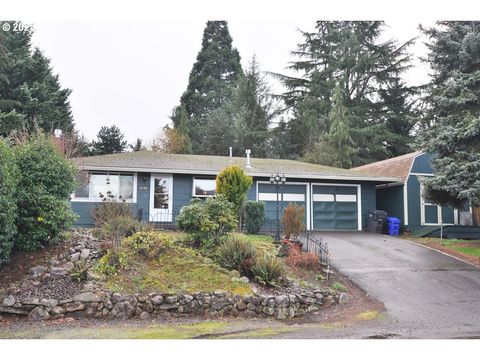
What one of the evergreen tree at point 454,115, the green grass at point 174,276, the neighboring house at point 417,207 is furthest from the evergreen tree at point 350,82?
the green grass at point 174,276

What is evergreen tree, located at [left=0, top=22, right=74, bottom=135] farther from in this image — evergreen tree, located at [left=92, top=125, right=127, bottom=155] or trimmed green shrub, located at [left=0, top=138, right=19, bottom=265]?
trimmed green shrub, located at [left=0, top=138, right=19, bottom=265]

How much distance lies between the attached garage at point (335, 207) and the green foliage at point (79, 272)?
34.9 feet

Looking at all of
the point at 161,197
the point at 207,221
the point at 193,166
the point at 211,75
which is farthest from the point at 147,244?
the point at 211,75

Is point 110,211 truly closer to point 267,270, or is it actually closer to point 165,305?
point 165,305

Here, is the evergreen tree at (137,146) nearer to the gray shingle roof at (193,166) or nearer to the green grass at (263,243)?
the gray shingle roof at (193,166)

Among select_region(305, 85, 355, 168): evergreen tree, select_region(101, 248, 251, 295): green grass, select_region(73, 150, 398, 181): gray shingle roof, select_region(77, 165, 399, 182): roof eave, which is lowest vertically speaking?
select_region(101, 248, 251, 295): green grass

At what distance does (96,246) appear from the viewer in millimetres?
8938

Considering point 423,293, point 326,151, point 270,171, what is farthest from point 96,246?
point 326,151

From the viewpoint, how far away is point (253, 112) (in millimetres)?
31391

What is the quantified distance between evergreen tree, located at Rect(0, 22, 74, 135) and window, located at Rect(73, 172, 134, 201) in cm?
860

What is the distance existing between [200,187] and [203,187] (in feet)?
0.36

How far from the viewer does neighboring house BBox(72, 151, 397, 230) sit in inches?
570

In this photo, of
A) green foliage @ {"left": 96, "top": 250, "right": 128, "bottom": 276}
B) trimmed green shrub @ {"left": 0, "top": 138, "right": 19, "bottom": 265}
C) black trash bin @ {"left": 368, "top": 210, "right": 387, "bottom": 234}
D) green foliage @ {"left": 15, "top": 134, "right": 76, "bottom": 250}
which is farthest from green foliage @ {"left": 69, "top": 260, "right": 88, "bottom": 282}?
black trash bin @ {"left": 368, "top": 210, "right": 387, "bottom": 234}

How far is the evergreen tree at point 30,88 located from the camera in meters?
22.0
